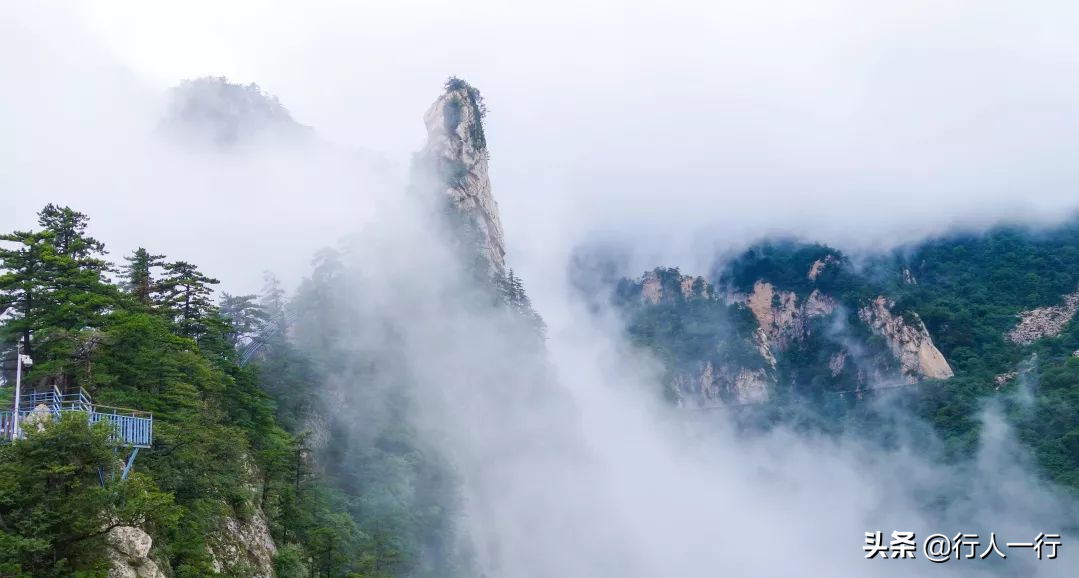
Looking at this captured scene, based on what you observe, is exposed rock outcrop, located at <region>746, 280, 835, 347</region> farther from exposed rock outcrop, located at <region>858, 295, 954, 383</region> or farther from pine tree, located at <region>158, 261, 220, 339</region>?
pine tree, located at <region>158, 261, 220, 339</region>

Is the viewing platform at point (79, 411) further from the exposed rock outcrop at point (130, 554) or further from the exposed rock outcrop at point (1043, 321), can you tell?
the exposed rock outcrop at point (1043, 321)

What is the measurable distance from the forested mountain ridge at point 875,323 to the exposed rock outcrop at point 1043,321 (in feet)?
0.86

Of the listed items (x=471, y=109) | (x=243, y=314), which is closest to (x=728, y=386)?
(x=471, y=109)

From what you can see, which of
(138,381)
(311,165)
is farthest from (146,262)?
(311,165)

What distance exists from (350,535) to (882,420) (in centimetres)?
8678

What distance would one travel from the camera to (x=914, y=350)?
111438 mm

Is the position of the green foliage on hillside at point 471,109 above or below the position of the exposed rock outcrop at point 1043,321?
above

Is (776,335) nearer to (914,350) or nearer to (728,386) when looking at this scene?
(728,386)

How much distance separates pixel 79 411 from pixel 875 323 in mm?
115153

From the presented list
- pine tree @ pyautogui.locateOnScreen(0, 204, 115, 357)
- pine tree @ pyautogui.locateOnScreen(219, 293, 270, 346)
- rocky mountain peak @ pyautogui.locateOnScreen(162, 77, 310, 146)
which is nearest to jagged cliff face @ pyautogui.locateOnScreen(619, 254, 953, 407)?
rocky mountain peak @ pyautogui.locateOnScreen(162, 77, 310, 146)

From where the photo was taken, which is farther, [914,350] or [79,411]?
[914,350]

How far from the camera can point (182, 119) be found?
8194 cm


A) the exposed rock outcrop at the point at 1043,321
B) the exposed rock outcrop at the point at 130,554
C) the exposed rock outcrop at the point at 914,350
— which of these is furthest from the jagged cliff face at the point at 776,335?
the exposed rock outcrop at the point at 130,554

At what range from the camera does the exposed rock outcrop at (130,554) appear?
18.2m
